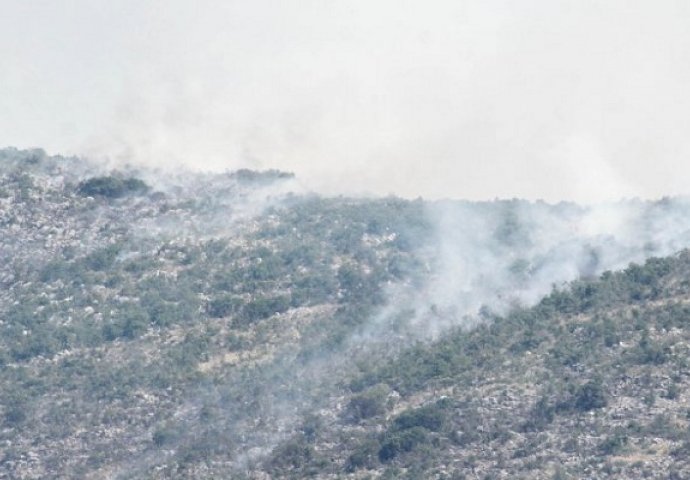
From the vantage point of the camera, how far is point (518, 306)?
19500 centimetres

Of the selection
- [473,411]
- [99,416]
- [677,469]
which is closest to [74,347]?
[99,416]

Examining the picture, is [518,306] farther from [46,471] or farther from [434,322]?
[46,471]

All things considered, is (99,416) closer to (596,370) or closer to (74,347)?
(74,347)

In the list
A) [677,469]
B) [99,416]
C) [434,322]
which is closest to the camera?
[677,469]

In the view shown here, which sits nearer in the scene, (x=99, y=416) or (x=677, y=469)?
(x=677, y=469)

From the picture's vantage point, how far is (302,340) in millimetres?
196250

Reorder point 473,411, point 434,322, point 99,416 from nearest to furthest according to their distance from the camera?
point 473,411 < point 99,416 < point 434,322

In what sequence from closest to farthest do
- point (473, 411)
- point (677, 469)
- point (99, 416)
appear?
→ point (677, 469)
point (473, 411)
point (99, 416)

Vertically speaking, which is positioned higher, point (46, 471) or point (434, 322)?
point (434, 322)

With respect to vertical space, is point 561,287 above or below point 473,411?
above

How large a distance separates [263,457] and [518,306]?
3159 centimetres

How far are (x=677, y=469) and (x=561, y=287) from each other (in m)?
45.7

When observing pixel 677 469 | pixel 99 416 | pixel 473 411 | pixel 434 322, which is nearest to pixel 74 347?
pixel 99 416

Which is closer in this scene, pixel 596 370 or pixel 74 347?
pixel 596 370
